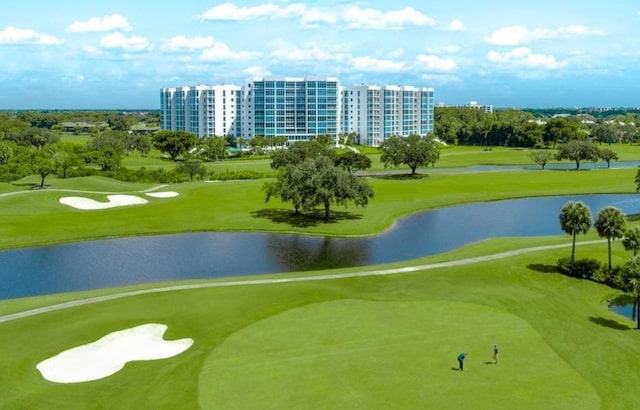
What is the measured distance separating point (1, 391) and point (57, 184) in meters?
65.8

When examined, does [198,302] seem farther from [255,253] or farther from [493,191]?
[493,191]

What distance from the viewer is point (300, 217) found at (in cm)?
6712

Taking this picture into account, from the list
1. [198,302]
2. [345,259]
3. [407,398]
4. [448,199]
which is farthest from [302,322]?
[448,199]

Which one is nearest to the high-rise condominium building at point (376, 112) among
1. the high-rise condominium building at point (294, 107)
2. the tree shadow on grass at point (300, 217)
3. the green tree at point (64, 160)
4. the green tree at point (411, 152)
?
the high-rise condominium building at point (294, 107)

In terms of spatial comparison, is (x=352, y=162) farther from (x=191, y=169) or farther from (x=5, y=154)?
(x=5, y=154)

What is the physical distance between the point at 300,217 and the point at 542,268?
93.2 feet

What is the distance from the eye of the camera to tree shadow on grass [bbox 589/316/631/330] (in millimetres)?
33375

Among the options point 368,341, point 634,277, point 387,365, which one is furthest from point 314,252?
point 387,365

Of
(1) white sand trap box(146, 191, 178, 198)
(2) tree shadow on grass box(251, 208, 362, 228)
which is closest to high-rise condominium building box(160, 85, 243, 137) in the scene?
(1) white sand trap box(146, 191, 178, 198)

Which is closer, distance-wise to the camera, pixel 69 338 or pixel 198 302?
pixel 69 338

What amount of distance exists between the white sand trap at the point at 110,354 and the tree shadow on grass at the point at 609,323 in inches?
829

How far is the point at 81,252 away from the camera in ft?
176

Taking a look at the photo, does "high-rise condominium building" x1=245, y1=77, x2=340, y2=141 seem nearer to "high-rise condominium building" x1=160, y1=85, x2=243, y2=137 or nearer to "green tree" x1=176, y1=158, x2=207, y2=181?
"high-rise condominium building" x1=160, y1=85, x2=243, y2=137

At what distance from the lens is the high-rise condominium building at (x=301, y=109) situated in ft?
545
